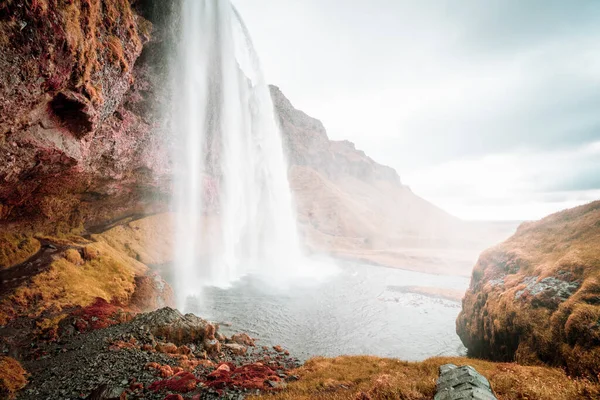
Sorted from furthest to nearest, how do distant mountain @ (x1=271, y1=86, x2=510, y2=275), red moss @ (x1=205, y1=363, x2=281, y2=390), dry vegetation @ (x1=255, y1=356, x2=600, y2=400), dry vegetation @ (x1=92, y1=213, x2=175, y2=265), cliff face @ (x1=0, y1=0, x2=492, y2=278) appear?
distant mountain @ (x1=271, y1=86, x2=510, y2=275), dry vegetation @ (x1=92, y1=213, x2=175, y2=265), cliff face @ (x1=0, y1=0, x2=492, y2=278), red moss @ (x1=205, y1=363, x2=281, y2=390), dry vegetation @ (x1=255, y1=356, x2=600, y2=400)

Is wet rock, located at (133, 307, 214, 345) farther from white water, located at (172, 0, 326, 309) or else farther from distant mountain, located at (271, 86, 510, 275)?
distant mountain, located at (271, 86, 510, 275)

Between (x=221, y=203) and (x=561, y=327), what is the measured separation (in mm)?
55611

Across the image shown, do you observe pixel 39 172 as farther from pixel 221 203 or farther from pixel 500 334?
pixel 221 203

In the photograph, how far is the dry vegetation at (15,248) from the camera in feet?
61.5

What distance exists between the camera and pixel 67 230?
1051 inches

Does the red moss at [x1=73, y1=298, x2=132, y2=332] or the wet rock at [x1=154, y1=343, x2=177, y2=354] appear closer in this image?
the wet rock at [x1=154, y1=343, x2=177, y2=354]

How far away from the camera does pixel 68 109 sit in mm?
15211

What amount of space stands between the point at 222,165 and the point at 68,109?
4155 cm

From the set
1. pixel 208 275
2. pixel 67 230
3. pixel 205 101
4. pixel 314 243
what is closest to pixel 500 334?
pixel 67 230

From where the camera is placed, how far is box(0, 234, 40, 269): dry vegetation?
61.5ft

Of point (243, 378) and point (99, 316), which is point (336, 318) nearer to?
point (243, 378)

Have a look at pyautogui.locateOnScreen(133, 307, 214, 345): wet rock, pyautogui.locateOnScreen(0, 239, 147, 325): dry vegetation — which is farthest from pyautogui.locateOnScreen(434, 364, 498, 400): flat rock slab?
pyautogui.locateOnScreen(0, 239, 147, 325): dry vegetation

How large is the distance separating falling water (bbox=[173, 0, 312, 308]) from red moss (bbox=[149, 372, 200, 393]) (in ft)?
65.6

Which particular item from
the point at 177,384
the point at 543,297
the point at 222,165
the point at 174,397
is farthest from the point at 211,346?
the point at 222,165
